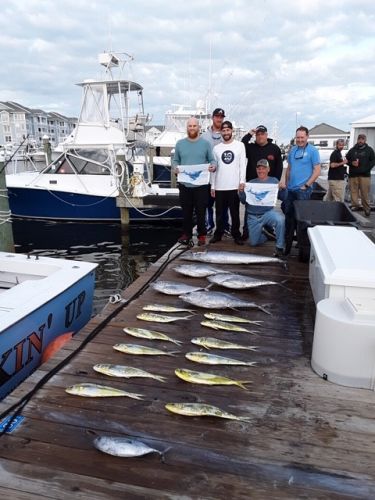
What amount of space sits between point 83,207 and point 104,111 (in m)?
3.53

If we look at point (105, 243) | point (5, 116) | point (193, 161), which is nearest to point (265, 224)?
point (193, 161)

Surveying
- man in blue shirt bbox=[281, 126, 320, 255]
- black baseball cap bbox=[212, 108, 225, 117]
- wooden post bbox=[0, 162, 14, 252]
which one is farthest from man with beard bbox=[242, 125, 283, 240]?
wooden post bbox=[0, 162, 14, 252]

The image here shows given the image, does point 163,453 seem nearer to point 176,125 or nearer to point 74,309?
point 74,309

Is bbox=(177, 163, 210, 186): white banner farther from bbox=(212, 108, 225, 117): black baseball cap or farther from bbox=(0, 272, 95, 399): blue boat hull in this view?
bbox=(0, 272, 95, 399): blue boat hull

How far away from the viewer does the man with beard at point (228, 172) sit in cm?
562

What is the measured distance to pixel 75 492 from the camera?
1875 millimetres

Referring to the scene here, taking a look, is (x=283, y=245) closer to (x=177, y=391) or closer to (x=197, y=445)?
(x=177, y=391)

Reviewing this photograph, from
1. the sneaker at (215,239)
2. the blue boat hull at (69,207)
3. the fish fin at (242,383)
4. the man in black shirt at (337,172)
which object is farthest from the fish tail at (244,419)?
the blue boat hull at (69,207)

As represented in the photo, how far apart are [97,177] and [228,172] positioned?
8021 millimetres

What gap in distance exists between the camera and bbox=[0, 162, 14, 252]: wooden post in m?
6.54

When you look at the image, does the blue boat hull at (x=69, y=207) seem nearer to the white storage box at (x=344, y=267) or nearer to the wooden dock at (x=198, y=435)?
the white storage box at (x=344, y=267)

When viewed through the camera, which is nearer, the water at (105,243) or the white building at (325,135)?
the water at (105,243)

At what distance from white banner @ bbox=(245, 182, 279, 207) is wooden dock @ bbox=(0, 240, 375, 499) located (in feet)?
8.86

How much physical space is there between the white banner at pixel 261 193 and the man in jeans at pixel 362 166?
559 centimetres
